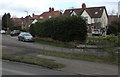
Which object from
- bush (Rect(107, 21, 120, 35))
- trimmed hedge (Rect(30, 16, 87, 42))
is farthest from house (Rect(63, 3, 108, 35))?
trimmed hedge (Rect(30, 16, 87, 42))

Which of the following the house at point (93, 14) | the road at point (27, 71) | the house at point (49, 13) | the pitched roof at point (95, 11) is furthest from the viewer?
the house at point (49, 13)

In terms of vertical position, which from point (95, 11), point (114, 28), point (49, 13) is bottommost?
point (114, 28)

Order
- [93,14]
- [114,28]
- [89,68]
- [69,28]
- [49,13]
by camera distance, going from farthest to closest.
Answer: [49,13]
[93,14]
[114,28]
[69,28]
[89,68]

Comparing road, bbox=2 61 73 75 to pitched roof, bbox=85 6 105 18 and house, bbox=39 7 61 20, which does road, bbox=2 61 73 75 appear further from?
house, bbox=39 7 61 20

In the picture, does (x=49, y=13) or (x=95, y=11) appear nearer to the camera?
(x=95, y=11)

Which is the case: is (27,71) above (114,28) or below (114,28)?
below

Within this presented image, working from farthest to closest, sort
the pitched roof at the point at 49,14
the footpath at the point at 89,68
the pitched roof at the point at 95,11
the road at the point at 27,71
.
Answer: the pitched roof at the point at 49,14
the pitched roof at the point at 95,11
the footpath at the point at 89,68
the road at the point at 27,71

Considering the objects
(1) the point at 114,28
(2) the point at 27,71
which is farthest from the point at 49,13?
(2) the point at 27,71

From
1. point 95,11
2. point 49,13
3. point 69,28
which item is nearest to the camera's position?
point 69,28

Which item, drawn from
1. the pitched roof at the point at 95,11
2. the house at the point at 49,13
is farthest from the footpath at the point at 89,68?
the house at the point at 49,13

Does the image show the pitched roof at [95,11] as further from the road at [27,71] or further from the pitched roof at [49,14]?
the road at [27,71]

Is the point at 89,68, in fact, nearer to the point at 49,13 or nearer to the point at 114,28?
the point at 114,28

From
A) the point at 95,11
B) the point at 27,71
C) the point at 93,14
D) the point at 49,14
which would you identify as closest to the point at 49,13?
the point at 49,14

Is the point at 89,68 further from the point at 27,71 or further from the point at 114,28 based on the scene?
the point at 114,28
